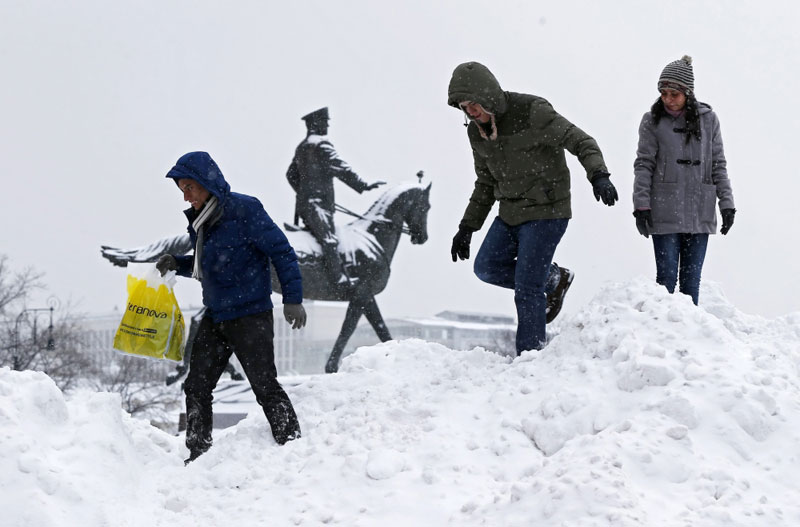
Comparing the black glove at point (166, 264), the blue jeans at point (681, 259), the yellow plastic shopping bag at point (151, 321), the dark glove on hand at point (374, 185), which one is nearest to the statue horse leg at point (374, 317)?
the dark glove on hand at point (374, 185)

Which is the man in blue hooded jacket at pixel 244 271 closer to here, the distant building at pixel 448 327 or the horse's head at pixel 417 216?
the horse's head at pixel 417 216

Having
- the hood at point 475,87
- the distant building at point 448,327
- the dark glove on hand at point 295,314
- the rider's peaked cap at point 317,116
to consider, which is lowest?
the distant building at point 448,327

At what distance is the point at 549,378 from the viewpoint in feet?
13.4

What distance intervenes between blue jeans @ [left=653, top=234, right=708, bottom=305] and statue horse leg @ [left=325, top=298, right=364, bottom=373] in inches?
301

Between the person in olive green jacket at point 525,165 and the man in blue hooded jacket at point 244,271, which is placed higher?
the person in olive green jacket at point 525,165

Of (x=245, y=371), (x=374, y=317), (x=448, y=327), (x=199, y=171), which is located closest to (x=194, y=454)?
(x=245, y=371)

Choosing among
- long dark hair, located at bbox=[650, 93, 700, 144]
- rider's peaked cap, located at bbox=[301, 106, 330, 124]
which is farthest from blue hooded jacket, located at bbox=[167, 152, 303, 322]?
rider's peaked cap, located at bbox=[301, 106, 330, 124]

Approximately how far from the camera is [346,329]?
42.3ft

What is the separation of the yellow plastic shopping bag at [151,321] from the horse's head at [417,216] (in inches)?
319

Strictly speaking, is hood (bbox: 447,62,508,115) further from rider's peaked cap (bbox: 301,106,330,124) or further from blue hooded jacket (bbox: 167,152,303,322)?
rider's peaked cap (bbox: 301,106,330,124)

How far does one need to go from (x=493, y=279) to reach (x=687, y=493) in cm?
216

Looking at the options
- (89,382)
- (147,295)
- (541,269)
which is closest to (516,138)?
(541,269)

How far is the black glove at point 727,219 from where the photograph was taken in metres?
5.32

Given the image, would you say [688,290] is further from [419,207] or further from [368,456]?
[419,207]
